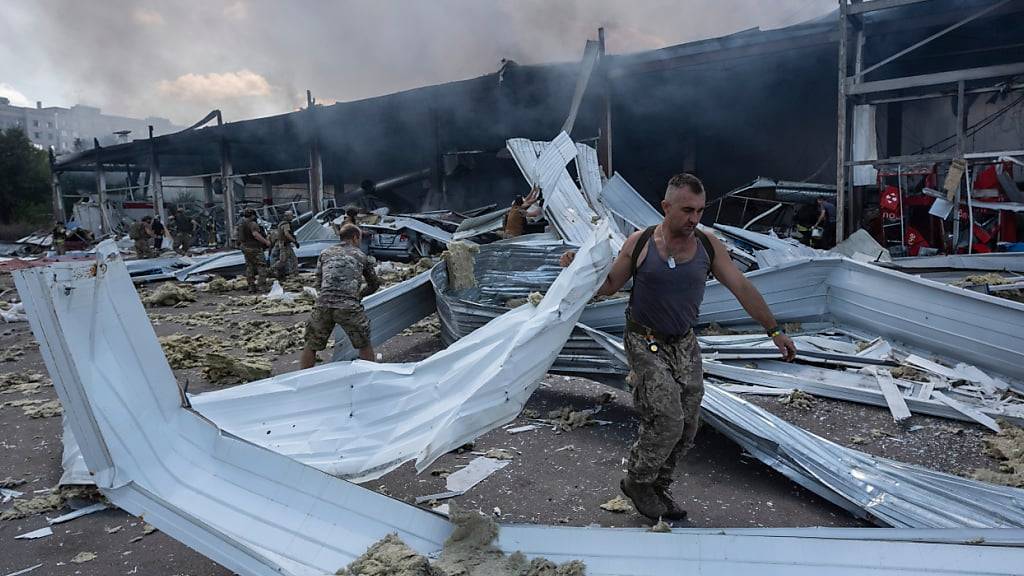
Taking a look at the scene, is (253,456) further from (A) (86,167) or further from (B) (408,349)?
(A) (86,167)

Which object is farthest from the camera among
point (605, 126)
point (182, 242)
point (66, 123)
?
point (66, 123)

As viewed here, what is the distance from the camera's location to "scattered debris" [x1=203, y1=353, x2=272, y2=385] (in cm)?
542

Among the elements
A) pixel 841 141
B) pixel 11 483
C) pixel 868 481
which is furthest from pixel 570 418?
pixel 841 141

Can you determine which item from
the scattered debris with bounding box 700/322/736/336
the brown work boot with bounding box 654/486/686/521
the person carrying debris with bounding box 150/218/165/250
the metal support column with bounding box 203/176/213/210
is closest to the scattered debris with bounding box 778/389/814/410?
the scattered debris with bounding box 700/322/736/336

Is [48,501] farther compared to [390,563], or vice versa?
[48,501]

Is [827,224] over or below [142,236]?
below

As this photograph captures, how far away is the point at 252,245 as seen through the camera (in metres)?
10.6

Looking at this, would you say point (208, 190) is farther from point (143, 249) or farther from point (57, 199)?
point (143, 249)

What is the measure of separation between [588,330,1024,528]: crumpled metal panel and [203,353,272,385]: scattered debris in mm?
3603

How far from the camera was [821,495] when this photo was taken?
10.3ft

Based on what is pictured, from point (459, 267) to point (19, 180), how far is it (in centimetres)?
3151

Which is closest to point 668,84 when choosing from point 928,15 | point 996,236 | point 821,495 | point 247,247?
point 928,15

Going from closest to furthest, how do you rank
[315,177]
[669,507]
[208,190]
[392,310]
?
[669,507] → [392,310] → [315,177] → [208,190]

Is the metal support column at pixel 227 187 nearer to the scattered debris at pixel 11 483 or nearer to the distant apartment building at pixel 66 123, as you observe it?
the scattered debris at pixel 11 483
